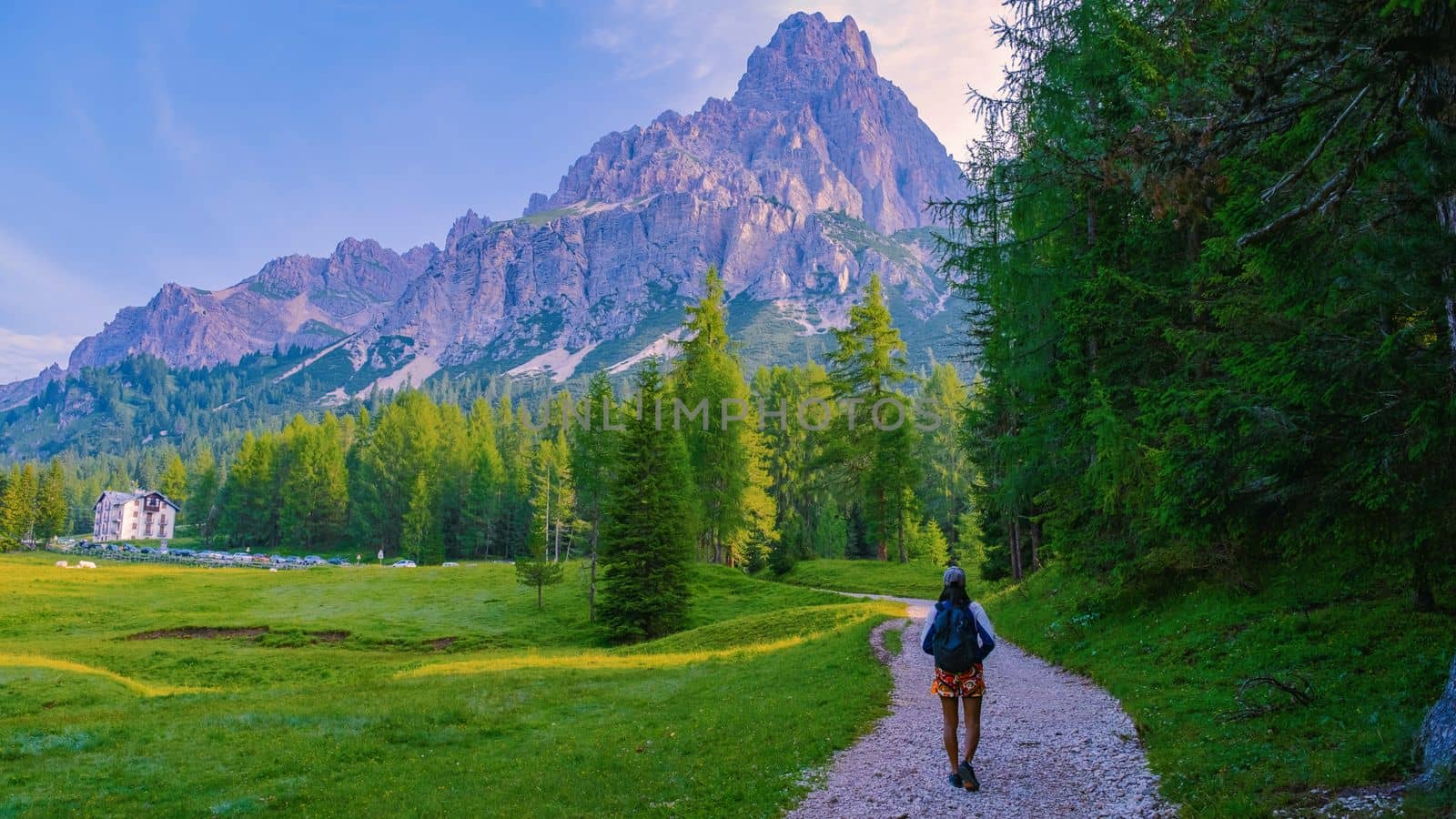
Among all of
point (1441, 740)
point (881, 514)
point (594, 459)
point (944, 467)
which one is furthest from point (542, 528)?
point (1441, 740)

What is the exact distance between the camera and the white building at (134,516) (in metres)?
139

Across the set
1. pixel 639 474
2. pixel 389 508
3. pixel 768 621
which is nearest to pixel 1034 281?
pixel 768 621

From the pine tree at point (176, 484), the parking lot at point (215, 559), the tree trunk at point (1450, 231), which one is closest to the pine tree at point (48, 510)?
the parking lot at point (215, 559)

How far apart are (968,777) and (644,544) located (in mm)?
28386

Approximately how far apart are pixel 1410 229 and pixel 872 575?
39.0 meters

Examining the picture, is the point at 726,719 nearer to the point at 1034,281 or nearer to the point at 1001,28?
the point at 1034,281

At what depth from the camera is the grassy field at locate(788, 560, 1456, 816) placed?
6.57 m

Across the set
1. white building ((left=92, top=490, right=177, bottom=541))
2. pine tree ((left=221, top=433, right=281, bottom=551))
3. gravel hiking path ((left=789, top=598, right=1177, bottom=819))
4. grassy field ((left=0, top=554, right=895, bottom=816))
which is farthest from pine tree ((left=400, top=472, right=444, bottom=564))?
white building ((left=92, top=490, right=177, bottom=541))

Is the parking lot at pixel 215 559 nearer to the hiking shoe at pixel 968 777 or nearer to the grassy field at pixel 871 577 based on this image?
the grassy field at pixel 871 577

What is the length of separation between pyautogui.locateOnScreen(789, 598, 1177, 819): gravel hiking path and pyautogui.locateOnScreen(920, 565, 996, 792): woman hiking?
43cm

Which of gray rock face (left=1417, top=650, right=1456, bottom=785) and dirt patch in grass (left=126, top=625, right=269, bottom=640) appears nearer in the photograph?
gray rock face (left=1417, top=650, right=1456, bottom=785)

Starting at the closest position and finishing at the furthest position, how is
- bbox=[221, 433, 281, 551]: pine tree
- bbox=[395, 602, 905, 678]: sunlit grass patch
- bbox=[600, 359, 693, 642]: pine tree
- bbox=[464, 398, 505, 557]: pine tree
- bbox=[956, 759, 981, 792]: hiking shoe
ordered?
bbox=[956, 759, 981, 792]: hiking shoe
bbox=[395, 602, 905, 678]: sunlit grass patch
bbox=[600, 359, 693, 642]: pine tree
bbox=[464, 398, 505, 557]: pine tree
bbox=[221, 433, 281, 551]: pine tree

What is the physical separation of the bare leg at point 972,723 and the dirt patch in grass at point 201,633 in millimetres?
39635

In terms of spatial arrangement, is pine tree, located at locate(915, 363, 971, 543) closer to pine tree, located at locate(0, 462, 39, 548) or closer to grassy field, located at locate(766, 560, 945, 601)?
grassy field, located at locate(766, 560, 945, 601)
